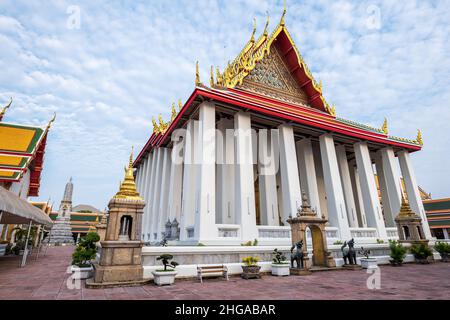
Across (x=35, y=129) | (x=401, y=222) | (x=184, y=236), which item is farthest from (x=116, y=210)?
(x=401, y=222)

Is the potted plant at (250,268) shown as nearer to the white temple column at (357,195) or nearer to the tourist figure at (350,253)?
the tourist figure at (350,253)

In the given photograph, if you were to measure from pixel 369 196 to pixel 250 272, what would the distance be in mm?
9955

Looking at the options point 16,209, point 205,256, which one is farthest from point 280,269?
point 16,209

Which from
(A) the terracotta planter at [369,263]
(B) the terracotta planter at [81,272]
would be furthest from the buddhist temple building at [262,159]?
(B) the terracotta planter at [81,272]

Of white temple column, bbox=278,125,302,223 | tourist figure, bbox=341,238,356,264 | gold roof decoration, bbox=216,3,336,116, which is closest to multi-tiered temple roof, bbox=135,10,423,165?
gold roof decoration, bbox=216,3,336,116

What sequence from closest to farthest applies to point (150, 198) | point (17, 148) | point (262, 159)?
point (17, 148), point (262, 159), point (150, 198)

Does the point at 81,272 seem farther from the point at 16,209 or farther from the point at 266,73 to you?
the point at 266,73

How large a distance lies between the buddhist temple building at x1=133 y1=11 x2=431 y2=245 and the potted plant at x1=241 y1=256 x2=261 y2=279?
148 cm

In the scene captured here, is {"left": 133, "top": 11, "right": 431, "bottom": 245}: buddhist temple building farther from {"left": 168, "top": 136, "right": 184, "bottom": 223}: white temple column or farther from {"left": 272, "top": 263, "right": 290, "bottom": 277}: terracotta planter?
{"left": 272, "top": 263, "right": 290, "bottom": 277}: terracotta planter

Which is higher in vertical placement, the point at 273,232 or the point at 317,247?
the point at 273,232

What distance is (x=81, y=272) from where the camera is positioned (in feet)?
25.7

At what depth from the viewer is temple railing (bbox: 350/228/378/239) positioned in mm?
13430

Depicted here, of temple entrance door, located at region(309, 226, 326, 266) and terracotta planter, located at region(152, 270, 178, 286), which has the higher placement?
temple entrance door, located at region(309, 226, 326, 266)

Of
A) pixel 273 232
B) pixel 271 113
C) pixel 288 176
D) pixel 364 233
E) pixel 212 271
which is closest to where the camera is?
pixel 212 271
